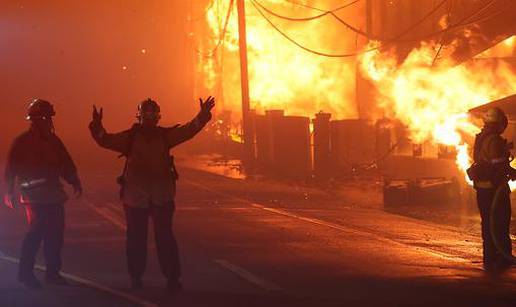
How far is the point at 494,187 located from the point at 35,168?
4.92m

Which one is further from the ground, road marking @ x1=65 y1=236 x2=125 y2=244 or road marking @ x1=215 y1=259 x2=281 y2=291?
road marking @ x1=65 y1=236 x2=125 y2=244

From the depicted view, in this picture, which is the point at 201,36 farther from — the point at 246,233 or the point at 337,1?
the point at 246,233

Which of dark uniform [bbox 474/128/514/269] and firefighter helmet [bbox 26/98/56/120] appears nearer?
firefighter helmet [bbox 26/98/56/120]

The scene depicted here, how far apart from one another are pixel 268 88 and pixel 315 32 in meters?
2.96

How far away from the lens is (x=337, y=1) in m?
38.8


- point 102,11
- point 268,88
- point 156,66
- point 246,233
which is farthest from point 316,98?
point 102,11

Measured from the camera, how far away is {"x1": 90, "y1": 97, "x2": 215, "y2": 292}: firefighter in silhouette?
9242 millimetres

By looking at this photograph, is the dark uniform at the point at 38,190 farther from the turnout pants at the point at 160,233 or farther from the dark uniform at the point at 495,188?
the dark uniform at the point at 495,188

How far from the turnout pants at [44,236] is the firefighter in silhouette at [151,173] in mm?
904

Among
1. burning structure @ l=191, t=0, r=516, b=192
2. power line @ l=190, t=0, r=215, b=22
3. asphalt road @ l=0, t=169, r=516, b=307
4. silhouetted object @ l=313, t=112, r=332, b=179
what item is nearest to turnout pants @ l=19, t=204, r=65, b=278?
asphalt road @ l=0, t=169, r=516, b=307

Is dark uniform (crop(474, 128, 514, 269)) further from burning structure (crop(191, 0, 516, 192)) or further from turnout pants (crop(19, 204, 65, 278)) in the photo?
burning structure (crop(191, 0, 516, 192))

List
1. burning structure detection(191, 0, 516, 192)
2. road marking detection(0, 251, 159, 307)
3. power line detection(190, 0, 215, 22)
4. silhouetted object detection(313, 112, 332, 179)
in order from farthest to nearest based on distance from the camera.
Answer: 1. power line detection(190, 0, 215, 22)
2. silhouetted object detection(313, 112, 332, 179)
3. burning structure detection(191, 0, 516, 192)
4. road marking detection(0, 251, 159, 307)

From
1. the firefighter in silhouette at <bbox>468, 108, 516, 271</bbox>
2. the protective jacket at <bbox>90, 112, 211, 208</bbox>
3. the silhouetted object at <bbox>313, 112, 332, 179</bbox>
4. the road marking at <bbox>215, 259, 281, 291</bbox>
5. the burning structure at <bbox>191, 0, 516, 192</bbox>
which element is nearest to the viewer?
the protective jacket at <bbox>90, 112, 211, 208</bbox>

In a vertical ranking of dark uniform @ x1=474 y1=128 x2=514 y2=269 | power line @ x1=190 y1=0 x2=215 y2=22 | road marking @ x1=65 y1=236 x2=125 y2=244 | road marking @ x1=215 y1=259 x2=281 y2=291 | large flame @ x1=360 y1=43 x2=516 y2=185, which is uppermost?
power line @ x1=190 y1=0 x2=215 y2=22
